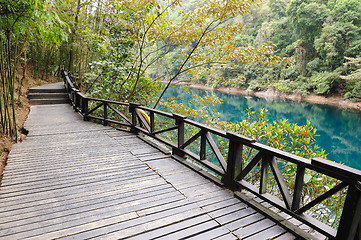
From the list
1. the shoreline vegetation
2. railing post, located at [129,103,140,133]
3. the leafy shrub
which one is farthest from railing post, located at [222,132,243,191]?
the leafy shrub

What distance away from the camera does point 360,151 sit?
14.2 m

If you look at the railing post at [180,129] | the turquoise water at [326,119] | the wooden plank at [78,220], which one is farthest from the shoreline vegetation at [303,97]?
the wooden plank at [78,220]

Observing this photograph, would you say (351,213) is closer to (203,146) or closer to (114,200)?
(203,146)

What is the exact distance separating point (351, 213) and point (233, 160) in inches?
56.6

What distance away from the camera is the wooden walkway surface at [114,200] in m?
2.43

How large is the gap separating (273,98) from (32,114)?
29426 millimetres

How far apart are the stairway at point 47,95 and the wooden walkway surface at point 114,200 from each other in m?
6.71

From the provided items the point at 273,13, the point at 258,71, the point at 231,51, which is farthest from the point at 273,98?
the point at 231,51

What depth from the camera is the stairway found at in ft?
35.5

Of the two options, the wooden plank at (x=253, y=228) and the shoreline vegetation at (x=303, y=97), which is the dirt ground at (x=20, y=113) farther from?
the shoreline vegetation at (x=303, y=97)

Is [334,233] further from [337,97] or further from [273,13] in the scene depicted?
[273,13]

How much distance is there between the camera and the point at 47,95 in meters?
11.3

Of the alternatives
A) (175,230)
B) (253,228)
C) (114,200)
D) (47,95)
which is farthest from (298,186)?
(47,95)

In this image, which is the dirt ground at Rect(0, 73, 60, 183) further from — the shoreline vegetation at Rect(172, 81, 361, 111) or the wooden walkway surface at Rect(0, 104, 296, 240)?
the shoreline vegetation at Rect(172, 81, 361, 111)
